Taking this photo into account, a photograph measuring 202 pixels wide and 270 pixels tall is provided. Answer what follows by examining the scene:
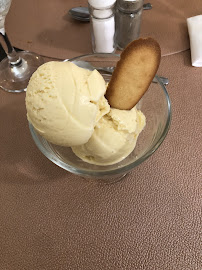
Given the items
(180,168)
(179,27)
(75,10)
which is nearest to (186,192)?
(180,168)

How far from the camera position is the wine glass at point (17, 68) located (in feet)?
2.93

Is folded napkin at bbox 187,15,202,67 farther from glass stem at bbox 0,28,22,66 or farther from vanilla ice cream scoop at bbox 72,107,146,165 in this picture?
glass stem at bbox 0,28,22,66

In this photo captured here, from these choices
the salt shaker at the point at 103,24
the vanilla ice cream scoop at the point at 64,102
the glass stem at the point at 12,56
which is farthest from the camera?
the glass stem at the point at 12,56

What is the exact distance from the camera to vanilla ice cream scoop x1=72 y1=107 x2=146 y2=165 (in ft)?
1.96

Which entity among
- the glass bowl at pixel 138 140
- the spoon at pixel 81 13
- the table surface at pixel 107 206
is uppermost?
the spoon at pixel 81 13

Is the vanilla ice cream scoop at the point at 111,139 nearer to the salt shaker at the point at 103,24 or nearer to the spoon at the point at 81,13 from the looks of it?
the salt shaker at the point at 103,24

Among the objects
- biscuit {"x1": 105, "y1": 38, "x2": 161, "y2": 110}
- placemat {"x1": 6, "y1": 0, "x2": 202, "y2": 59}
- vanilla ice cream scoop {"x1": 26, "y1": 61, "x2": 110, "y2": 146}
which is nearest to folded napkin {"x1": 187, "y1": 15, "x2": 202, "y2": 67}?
placemat {"x1": 6, "y1": 0, "x2": 202, "y2": 59}

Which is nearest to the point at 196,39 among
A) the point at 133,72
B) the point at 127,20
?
the point at 127,20

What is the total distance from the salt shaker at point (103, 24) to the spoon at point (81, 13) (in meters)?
0.14

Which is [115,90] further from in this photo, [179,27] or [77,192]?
[179,27]

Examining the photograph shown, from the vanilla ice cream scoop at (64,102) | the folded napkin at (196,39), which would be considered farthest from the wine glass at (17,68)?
the folded napkin at (196,39)

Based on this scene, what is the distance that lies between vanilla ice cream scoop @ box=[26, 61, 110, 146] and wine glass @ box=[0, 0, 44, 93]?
380 mm

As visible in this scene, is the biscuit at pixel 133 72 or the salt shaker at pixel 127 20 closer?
the biscuit at pixel 133 72

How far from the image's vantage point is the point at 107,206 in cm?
65
